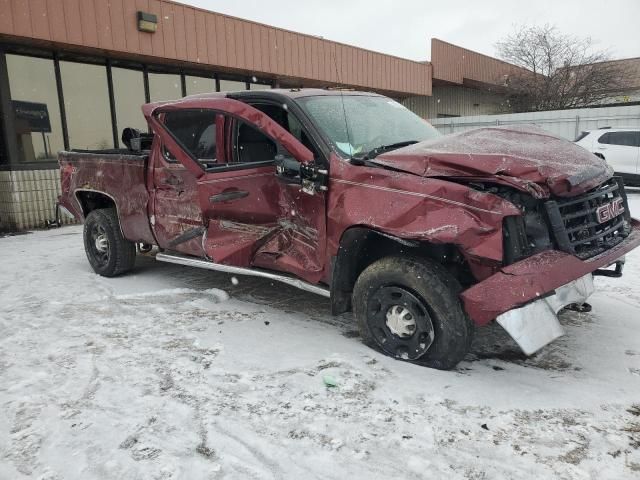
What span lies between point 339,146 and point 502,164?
1134 millimetres

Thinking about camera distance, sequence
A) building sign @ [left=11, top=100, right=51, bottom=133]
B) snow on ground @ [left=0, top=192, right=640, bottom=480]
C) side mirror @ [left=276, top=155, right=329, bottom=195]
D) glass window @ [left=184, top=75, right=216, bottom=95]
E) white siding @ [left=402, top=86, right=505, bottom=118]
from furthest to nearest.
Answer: white siding @ [left=402, top=86, right=505, bottom=118]
glass window @ [left=184, top=75, right=216, bottom=95]
building sign @ [left=11, top=100, right=51, bottom=133]
side mirror @ [left=276, top=155, right=329, bottom=195]
snow on ground @ [left=0, top=192, right=640, bottom=480]

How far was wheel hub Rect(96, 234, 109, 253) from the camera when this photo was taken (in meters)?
5.50

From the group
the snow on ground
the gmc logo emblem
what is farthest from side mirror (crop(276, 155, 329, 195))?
the gmc logo emblem

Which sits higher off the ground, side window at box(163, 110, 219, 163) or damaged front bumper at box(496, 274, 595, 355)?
side window at box(163, 110, 219, 163)

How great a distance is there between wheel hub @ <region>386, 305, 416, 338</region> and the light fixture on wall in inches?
339

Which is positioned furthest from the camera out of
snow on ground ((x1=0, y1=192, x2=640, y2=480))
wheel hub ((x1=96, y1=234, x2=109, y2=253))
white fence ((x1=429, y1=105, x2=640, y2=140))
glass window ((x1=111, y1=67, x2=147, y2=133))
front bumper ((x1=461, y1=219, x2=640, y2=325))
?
white fence ((x1=429, y1=105, x2=640, y2=140))

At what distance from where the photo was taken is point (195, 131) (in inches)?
173

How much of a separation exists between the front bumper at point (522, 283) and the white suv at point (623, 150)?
1083 cm

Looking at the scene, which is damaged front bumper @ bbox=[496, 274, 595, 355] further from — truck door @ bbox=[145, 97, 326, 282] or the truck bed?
the truck bed

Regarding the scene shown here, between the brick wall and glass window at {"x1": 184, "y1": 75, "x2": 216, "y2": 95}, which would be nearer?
the brick wall

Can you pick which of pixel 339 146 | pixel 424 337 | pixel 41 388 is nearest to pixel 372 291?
pixel 424 337

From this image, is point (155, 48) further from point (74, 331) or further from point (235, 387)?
point (235, 387)

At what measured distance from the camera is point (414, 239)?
9.59 feet

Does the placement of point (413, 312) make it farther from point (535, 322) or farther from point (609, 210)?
point (609, 210)
